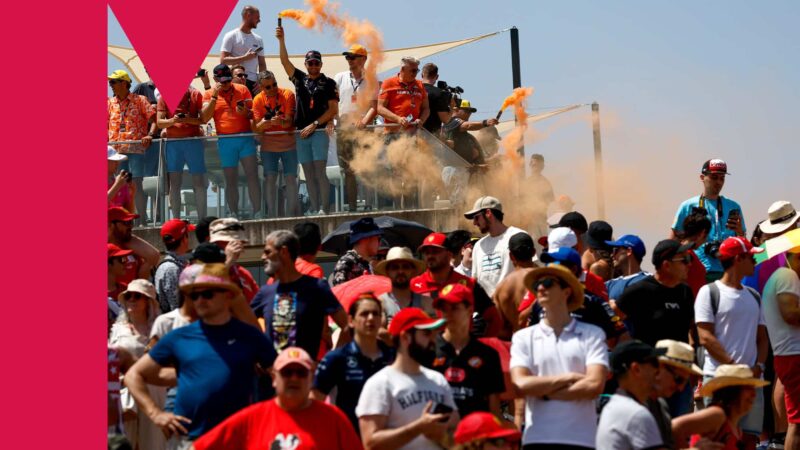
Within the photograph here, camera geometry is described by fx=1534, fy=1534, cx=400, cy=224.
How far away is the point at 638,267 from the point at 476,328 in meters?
2.16

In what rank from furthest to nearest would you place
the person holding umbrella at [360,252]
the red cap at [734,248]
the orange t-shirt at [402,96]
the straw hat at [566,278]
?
the orange t-shirt at [402,96], the person holding umbrella at [360,252], the red cap at [734,248], the straw hat at [566,278]

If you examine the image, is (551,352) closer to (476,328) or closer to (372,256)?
(476,328)

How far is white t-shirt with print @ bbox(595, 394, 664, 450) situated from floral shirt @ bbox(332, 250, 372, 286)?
404 cm

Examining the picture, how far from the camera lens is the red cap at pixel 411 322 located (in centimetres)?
854

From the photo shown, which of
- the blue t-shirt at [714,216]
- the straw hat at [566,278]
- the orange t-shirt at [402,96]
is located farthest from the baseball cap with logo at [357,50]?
the straw hat at [566,278]

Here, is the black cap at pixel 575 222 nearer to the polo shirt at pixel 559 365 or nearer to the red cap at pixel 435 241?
the red cap at pixel 435 241

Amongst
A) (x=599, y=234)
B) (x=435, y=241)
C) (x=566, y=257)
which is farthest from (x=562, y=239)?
(x=566, y=257)

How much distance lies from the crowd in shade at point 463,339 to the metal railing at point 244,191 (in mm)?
2190

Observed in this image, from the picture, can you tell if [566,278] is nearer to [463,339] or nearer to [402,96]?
[463,339]

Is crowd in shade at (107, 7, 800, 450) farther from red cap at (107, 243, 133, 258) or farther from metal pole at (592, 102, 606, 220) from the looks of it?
metal pole at (592, 102, 606, 220)

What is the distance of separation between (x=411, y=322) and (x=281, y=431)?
1.01 m

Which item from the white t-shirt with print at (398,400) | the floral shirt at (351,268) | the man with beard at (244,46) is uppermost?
the man with beard at (244,46)

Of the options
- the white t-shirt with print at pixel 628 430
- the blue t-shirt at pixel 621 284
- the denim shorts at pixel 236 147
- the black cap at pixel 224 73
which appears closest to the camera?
the white t-shirt with print at pixel 628 430

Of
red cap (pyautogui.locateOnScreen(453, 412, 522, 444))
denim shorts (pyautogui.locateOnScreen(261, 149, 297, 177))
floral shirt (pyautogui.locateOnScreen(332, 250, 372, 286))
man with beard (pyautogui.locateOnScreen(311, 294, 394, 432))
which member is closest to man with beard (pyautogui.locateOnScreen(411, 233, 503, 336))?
floral shirt (pyautogui.locateOnScreen(332, 250, 372, 286))
